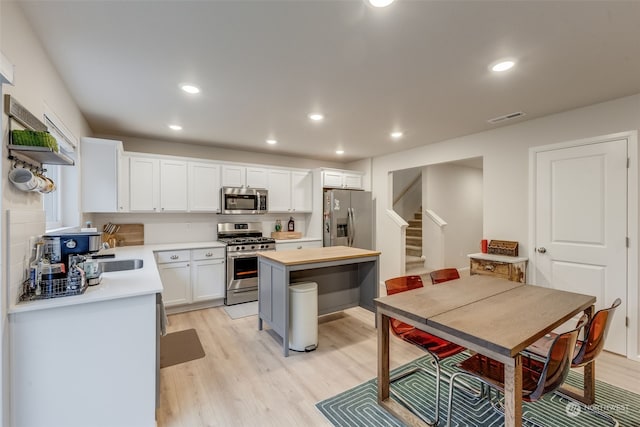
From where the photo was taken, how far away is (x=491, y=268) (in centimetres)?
333

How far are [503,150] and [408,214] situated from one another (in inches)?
170

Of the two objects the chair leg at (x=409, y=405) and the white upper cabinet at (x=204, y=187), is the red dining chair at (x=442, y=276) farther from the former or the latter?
the white upper cabinet at (x=204, y=187)

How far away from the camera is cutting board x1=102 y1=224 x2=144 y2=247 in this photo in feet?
13.0

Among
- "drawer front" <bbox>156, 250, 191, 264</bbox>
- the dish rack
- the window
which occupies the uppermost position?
the window

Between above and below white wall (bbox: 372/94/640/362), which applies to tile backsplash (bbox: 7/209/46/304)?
below

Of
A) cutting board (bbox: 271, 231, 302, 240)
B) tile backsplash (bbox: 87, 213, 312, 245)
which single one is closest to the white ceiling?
tile backsplash (bbox: 87, 213, 312, 245)

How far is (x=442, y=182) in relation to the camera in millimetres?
6289

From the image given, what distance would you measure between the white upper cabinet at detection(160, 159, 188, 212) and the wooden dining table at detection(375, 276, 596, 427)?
3353mm

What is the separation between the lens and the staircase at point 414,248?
6.30m

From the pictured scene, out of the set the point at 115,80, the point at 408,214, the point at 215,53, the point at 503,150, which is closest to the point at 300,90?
the point at 215,53

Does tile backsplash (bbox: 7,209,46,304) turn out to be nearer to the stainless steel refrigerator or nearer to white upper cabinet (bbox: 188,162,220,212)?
white upper cabinet (bbox: 188,162,220,212)

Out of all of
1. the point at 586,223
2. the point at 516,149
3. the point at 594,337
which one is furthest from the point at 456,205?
the point at 594,337

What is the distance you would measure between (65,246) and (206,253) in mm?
2299

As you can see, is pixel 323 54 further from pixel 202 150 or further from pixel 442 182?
pixel 442 182
